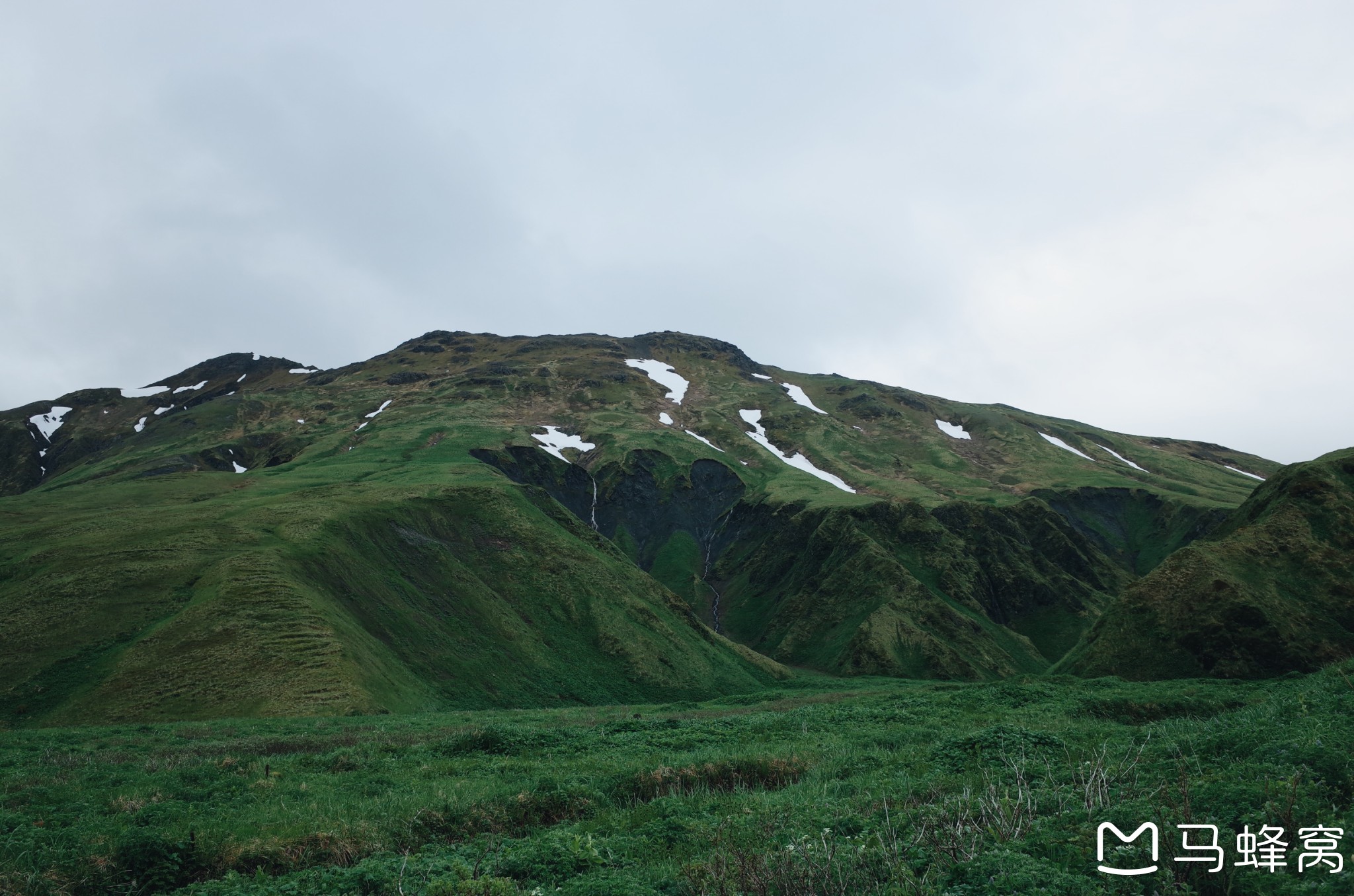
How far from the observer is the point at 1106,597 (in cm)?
10150

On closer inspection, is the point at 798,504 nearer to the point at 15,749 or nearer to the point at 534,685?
the point at 534,685

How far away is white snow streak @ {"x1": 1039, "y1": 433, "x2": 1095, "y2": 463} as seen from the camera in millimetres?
173762

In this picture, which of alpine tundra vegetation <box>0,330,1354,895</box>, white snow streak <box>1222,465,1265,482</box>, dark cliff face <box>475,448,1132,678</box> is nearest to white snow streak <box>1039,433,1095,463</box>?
alpine tundra vegetation <box>0,330,1354,895</box>

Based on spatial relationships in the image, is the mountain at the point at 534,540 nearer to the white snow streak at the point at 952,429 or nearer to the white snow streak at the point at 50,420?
the white snow streak at the point at 952,429

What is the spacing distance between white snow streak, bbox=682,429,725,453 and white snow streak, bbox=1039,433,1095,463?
9200 cm

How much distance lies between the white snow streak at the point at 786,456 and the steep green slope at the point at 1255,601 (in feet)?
240

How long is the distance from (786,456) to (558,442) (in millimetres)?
52758

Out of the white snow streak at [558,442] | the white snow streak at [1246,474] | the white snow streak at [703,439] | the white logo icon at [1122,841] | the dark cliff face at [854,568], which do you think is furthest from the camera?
the white snow streak at [1246,474]

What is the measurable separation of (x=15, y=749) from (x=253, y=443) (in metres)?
139

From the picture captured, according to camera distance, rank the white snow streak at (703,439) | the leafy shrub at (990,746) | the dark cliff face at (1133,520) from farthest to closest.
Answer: the white snow streak at (703,439), the dark cliff face at (1133,520), the leafy shrub at (990,746)

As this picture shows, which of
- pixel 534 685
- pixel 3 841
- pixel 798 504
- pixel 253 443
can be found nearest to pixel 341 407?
pixel 253 443

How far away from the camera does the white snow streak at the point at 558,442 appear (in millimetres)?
140087

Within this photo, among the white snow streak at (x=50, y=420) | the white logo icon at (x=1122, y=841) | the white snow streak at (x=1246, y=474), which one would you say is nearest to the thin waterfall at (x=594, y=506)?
the white logo icon at (x=1122, y=841)

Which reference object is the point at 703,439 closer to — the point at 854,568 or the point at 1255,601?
the point at 854,568
